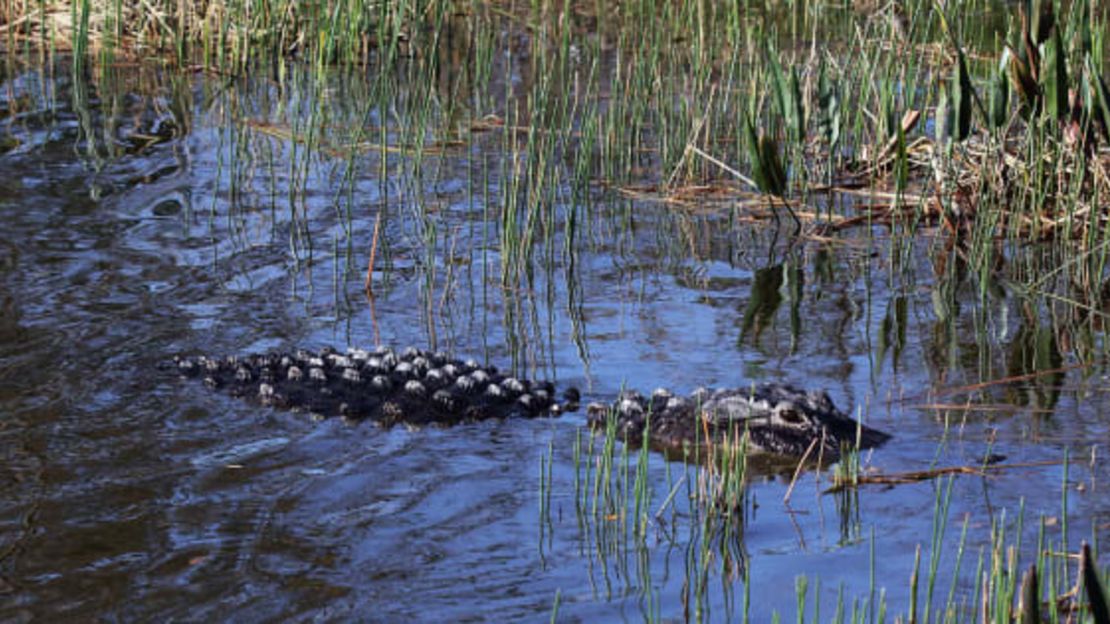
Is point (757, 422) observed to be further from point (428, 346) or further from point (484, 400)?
point (428, 346)

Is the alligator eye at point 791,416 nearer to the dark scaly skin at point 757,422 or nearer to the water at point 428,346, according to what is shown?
the dark scaly skin at point 757,422

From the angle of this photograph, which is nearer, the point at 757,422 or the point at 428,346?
the point at 757,422

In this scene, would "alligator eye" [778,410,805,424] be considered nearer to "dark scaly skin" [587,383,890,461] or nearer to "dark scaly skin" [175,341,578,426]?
"dark scaly skin" [587,383,890,461]

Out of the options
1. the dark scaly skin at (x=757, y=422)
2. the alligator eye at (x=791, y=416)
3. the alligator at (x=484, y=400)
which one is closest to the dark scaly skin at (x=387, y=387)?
the alligator at (x=484, y=400)

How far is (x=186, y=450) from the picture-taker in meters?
4.85

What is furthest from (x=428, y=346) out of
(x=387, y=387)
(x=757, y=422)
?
(x=757, y=422)

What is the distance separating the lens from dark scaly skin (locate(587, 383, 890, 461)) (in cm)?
492

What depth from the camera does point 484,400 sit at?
524 centimetres

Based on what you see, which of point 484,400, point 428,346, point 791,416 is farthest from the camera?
point 428,346

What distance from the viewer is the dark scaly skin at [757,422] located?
16.1ft

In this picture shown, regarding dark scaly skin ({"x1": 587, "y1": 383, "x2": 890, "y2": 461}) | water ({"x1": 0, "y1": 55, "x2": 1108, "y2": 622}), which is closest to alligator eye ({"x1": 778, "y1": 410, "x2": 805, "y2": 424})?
dark scaly skin ({"x1": 587, "y1": 383, "x2": 890, "y2": 461})

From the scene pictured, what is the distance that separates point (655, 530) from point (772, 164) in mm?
3173

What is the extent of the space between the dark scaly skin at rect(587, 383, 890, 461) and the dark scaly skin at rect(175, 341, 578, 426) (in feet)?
1.10

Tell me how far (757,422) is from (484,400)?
93 cm
